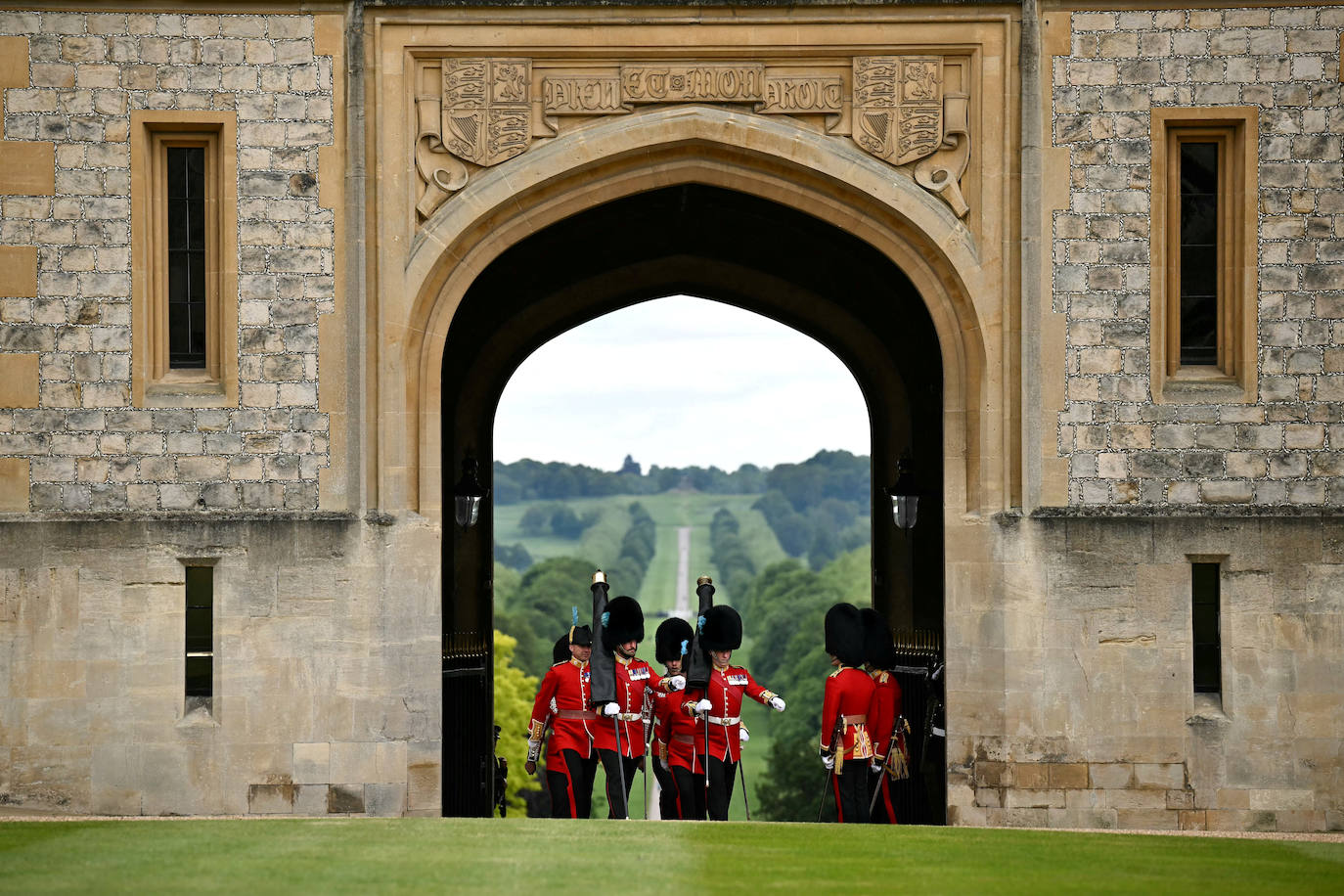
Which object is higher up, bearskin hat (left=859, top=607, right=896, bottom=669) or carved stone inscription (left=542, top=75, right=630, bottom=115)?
carved stone inscription (left=542, top=75, right=630, bottom=115)

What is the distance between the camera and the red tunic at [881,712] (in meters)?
11.9

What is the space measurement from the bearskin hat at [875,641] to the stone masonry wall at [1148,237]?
5.44 ft

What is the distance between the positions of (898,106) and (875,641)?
12.3 ft

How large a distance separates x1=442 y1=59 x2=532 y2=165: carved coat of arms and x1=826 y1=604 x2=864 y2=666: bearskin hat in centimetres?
388

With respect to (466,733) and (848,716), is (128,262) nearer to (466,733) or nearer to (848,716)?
(466,733)

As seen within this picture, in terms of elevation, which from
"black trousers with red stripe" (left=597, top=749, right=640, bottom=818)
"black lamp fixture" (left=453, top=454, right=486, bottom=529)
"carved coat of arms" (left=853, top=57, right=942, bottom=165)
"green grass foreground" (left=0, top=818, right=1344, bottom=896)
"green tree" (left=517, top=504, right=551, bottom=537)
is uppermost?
"carved coat of arms" (left=853, top=57, right=942, bottom=165)

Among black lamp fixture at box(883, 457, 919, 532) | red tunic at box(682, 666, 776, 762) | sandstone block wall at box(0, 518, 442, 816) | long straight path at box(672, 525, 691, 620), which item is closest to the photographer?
sandstone block wall at box(0, 518, 442, 816)

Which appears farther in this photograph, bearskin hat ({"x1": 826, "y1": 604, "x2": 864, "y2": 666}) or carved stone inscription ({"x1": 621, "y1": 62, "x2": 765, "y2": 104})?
carved stone inscription ({"x1": 621, "y1": 62, "x2": 765, "y2": 104})

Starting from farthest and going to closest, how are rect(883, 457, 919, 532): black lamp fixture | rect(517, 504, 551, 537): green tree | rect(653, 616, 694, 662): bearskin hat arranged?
rect(517, 504, 551, 537): green tree, rect(883, 457, 919, 532): black lamp fixture, rect(653, 616, 694, 662): bearskin hat

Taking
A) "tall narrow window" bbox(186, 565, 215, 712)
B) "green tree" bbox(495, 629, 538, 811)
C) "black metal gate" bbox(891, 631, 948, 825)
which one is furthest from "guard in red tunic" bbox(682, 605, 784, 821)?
"green tree" bbox(495, 629, 538, 811)

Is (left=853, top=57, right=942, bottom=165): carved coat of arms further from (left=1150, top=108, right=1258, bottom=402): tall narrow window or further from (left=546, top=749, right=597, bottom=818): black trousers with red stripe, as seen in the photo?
(left=546, top=749, right=597, bottom=818): black trousers with red stripe

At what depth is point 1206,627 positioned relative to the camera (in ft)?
38.1

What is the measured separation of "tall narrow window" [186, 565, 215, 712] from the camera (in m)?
11.5

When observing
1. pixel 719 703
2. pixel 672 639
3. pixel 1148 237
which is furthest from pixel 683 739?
pixel 1148 237
